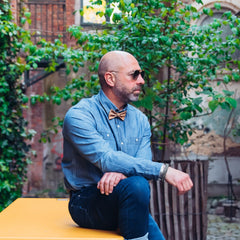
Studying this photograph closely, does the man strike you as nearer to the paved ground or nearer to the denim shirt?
the denim shirt

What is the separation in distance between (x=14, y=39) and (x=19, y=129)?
1335mm

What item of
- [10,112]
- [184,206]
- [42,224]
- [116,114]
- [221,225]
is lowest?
[221,225]

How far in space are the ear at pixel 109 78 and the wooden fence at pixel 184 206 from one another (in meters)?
2.22

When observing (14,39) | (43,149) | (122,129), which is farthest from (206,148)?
(122,129)

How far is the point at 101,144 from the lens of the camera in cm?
226

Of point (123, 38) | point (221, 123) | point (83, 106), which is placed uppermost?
point (123, 38)

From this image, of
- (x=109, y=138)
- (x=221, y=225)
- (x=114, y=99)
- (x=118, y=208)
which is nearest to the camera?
(x=118, y=208)

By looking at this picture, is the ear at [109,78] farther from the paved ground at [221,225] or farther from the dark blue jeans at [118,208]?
the paved ground at [221,225]

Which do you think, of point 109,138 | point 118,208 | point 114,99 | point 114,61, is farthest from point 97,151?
point 114,61

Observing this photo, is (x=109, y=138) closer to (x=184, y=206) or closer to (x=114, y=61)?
(x=114, y=61)

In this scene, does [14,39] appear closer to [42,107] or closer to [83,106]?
[83,106]

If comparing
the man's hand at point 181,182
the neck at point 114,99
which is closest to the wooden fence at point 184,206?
the neck at point 114,99

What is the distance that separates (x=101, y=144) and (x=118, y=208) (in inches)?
14.4

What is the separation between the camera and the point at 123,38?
4.51 metres
